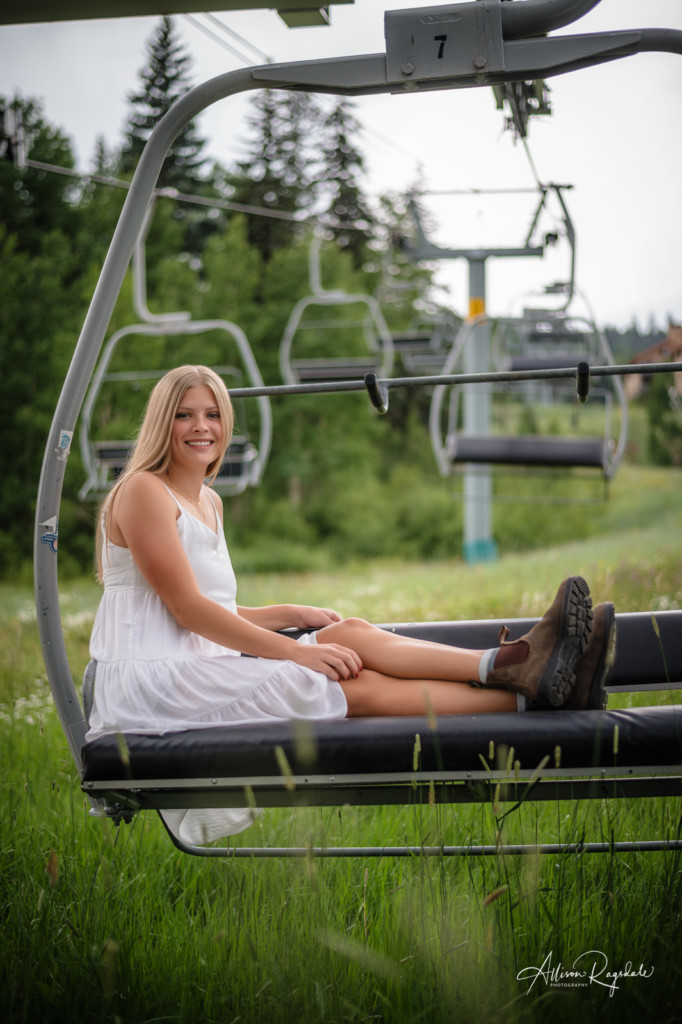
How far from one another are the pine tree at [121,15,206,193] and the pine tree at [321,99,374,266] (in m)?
2.36

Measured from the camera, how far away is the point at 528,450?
572 cm

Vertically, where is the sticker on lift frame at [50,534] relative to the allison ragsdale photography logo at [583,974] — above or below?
above

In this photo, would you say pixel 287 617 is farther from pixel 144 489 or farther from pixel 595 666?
pixel 595 666

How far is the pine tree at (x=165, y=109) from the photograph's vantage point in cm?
1453

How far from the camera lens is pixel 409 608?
224 inches

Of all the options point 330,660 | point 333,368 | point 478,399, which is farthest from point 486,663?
point 478,399

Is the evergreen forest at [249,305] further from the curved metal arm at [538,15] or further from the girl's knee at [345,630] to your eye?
the curved metal arm at [538,15]

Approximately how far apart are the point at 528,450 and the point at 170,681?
4.14 metres

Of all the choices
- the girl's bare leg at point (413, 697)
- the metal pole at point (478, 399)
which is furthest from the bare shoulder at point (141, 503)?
the metal pole at point (478, 399)

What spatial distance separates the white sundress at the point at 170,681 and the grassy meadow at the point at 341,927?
0.24 meters

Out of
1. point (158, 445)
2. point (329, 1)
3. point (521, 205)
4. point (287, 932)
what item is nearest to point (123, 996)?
point (287, 932)

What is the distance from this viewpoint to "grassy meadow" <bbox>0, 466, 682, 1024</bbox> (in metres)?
1.56

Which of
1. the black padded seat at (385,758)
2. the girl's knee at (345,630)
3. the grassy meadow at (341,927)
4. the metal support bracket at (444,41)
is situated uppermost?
the metal support bracket at (444,41)

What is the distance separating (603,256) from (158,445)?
11.2 meters
